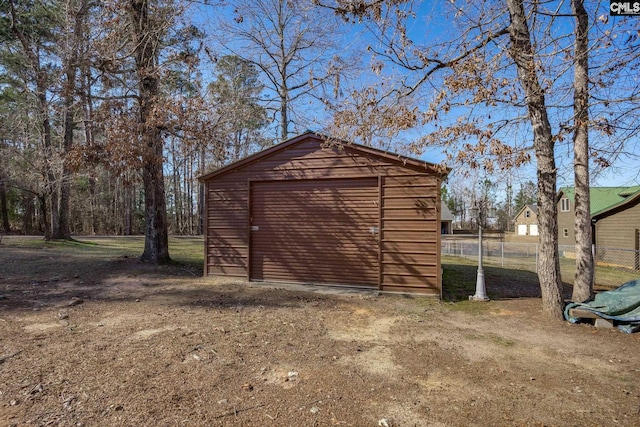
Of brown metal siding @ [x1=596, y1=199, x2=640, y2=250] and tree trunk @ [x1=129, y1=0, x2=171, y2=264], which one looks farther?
brown metal siding @ [x1=596, y1=199, x2=640, y2=250]

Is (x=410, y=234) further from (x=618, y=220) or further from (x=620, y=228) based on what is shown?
(x=618, y=220)

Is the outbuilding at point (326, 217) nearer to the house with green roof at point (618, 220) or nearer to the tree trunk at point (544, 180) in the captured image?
the tree trunk at point (544, 180)

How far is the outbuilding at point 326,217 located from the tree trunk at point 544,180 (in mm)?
1467

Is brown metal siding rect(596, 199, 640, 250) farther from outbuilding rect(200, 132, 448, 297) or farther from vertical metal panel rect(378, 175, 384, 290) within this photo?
vertical metal panel rect(378, 175, 384, 290)

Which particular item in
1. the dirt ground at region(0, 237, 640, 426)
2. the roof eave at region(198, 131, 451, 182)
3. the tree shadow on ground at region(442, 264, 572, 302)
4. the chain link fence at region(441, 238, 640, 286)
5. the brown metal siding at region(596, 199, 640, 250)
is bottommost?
the chain link fence at region(441, 238, 640, 286)

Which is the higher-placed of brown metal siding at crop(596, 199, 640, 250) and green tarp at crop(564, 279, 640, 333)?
brown metal siding at crop(596, 199, 640, 250)

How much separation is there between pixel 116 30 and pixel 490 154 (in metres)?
9.52

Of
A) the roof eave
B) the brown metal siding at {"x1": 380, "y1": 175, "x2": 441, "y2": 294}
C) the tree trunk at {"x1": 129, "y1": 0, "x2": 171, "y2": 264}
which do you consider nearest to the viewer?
the roof eave

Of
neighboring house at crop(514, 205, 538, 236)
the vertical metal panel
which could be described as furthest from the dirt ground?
neighboring house at crop(514, 205, 538, 236)

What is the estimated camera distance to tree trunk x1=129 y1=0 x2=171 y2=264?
8.76 m

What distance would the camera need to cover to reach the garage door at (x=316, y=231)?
7250mm

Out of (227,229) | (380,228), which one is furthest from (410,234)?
(227,229)

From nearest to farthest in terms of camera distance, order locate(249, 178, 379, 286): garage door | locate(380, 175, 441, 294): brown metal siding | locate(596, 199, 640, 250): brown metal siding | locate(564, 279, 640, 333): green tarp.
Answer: locate(564, 279, 640, 333): green tarp
locate(380, 175, 441, 294): brown metal siding
locate(249, 178, 379, 286): garage door
locate(596, 199, 640, 250): brown metal siding

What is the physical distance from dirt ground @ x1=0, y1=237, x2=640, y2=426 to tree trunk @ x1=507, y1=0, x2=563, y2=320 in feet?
1.61
